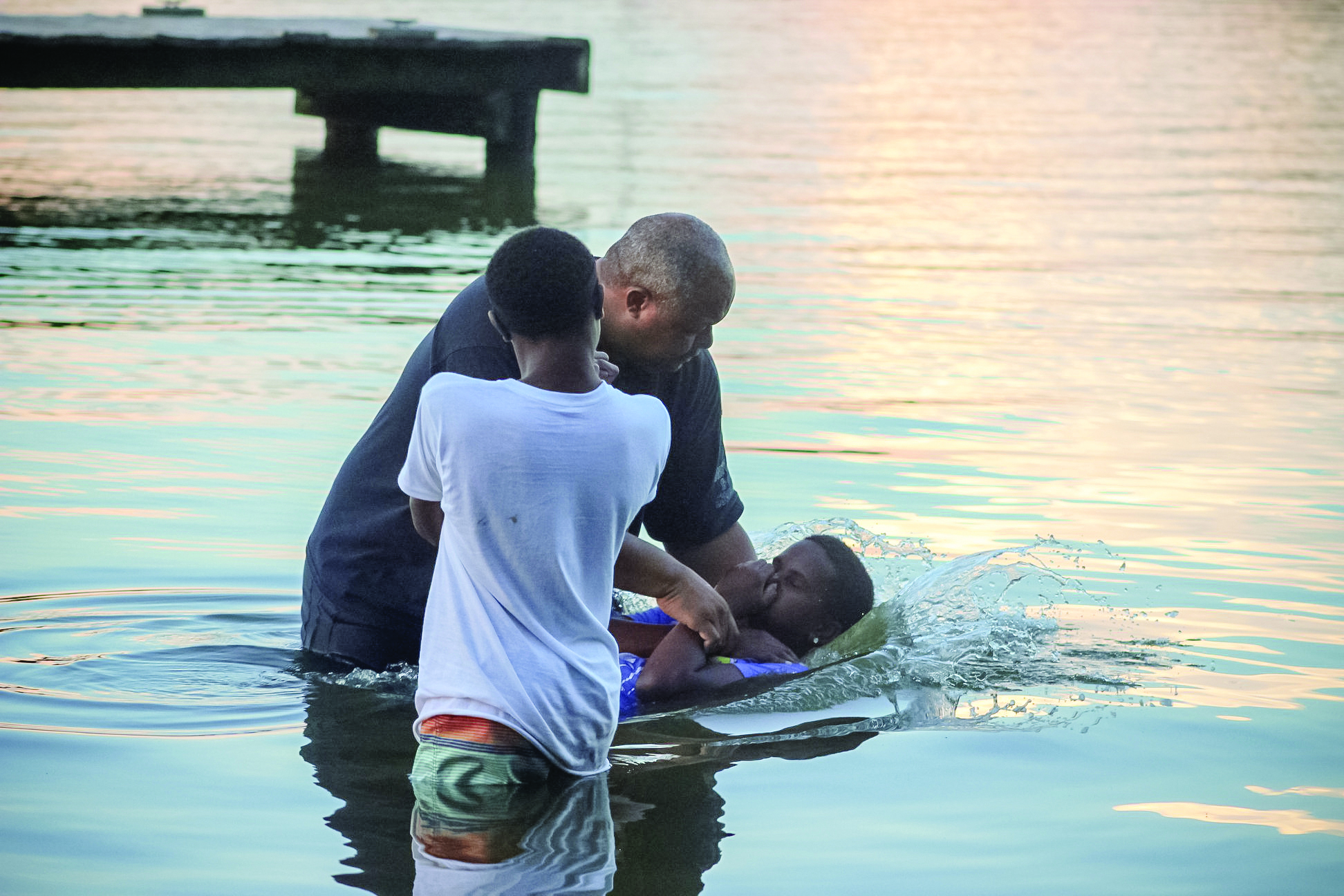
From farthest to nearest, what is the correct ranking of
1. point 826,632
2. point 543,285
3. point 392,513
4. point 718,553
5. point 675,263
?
point 718,553, point 826,632, point 392,513, point 675,263, point 543,285

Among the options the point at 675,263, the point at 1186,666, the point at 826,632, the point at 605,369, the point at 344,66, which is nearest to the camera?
the point at 605,369

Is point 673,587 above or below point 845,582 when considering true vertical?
above

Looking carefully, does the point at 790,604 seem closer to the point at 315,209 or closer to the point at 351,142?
the point at 315,209

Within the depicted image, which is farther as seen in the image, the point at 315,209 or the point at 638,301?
the point at 315,209

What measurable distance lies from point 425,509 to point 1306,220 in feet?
43.8

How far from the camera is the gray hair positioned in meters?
4.55

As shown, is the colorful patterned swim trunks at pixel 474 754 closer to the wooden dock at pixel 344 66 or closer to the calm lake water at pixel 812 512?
the calm lake water at pixel 812 512

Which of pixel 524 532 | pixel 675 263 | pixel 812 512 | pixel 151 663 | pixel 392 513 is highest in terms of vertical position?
pixel 675 263

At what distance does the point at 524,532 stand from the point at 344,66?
13.8 meters

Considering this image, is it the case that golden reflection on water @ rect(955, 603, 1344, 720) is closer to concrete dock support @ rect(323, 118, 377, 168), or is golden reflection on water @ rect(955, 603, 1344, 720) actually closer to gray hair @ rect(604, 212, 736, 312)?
gray hair @ rect(604, 212, 736, 312)

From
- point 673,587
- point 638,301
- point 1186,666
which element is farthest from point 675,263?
point 1186,666

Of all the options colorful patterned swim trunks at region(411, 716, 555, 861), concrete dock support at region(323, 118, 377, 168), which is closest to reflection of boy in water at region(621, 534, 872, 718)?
colorful patterned swim trunks at region(411, 716, 555, 861)

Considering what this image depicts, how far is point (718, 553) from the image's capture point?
565 centimetres

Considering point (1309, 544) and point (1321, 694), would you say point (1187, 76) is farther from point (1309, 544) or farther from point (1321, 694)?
point (1321, 694)
